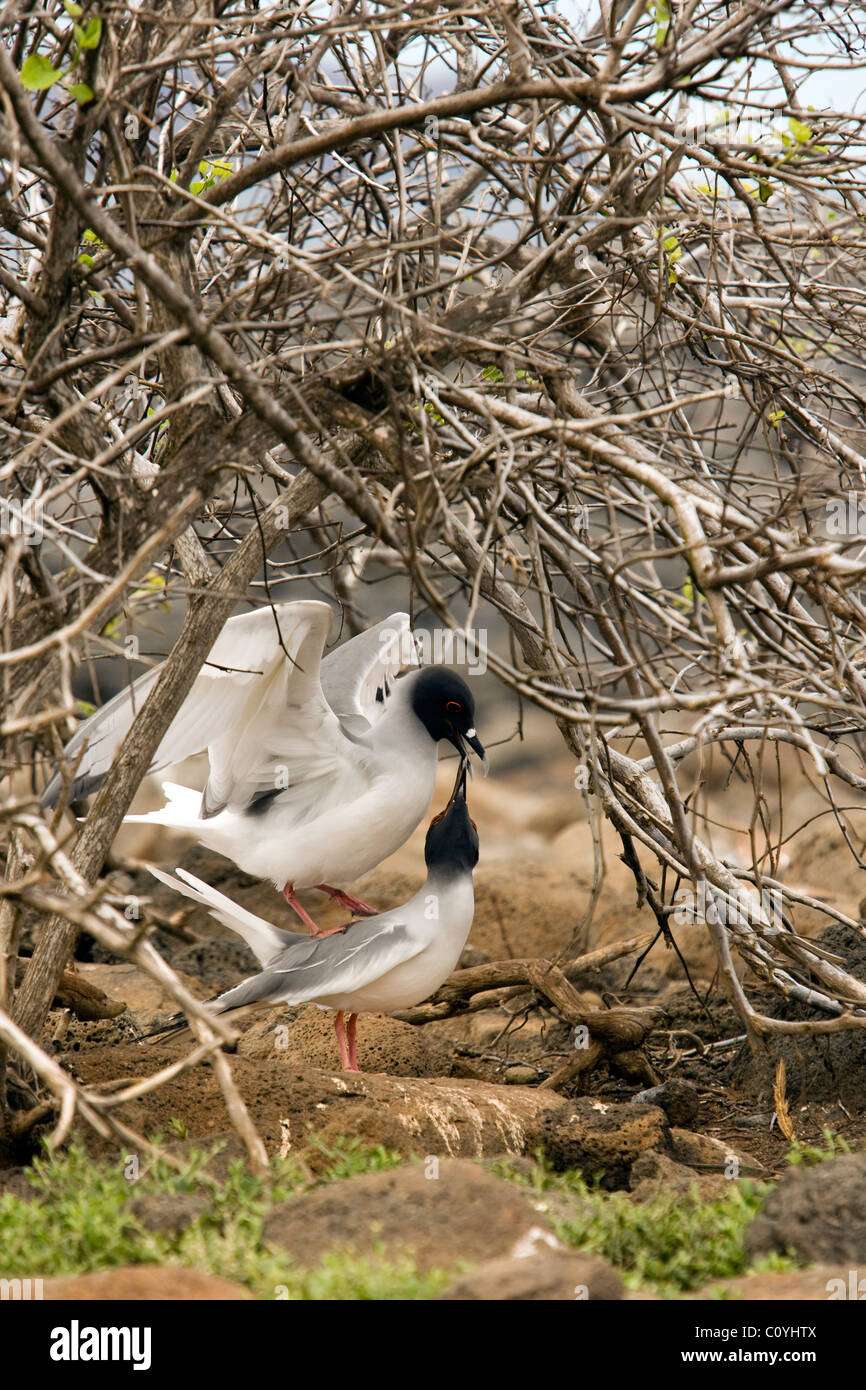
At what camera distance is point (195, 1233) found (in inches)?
121

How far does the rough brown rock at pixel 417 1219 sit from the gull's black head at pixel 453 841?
1.97 meters

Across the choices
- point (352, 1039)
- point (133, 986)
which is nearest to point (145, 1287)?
point (352, 1039)

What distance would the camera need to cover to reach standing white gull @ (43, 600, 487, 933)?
4.85 metres

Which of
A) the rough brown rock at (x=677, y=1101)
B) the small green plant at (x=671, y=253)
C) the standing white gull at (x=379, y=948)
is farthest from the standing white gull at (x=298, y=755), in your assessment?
the small green plant at (x=671, y=253)

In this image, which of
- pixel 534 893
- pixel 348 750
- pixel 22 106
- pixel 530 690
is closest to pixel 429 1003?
pixel 348 750

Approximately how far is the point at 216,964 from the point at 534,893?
229 cm

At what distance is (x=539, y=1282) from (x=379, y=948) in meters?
2.17

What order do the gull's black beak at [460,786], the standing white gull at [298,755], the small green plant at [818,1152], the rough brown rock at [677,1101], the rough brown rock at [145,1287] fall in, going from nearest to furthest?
the rough brown rock at [145,1287] → the small green plant at [818,1152] → the standing white gull at [298,755] → the rough brown rock at [677,1101] → the gull's black beak at [460,786]

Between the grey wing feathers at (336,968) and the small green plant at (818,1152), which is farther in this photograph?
the grey wing feathers at (336,968)

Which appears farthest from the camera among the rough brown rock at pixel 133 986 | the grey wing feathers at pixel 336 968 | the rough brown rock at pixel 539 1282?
the rough brown rock at pixel 133 986

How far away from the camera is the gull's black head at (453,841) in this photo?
201 inches

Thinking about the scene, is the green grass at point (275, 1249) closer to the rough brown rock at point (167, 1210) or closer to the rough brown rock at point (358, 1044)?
the rough brown rock at point (167, 1210)

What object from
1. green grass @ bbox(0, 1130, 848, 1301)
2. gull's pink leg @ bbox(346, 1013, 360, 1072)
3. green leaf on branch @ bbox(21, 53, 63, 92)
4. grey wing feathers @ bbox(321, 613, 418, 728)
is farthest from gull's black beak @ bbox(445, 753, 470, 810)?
green leaf on branch @ bbox(21, 53, 63, 92)

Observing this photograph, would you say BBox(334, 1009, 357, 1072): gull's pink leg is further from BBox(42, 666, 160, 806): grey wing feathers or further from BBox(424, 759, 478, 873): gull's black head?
BBox(42, 666, 160, 806): grey wing feathers
